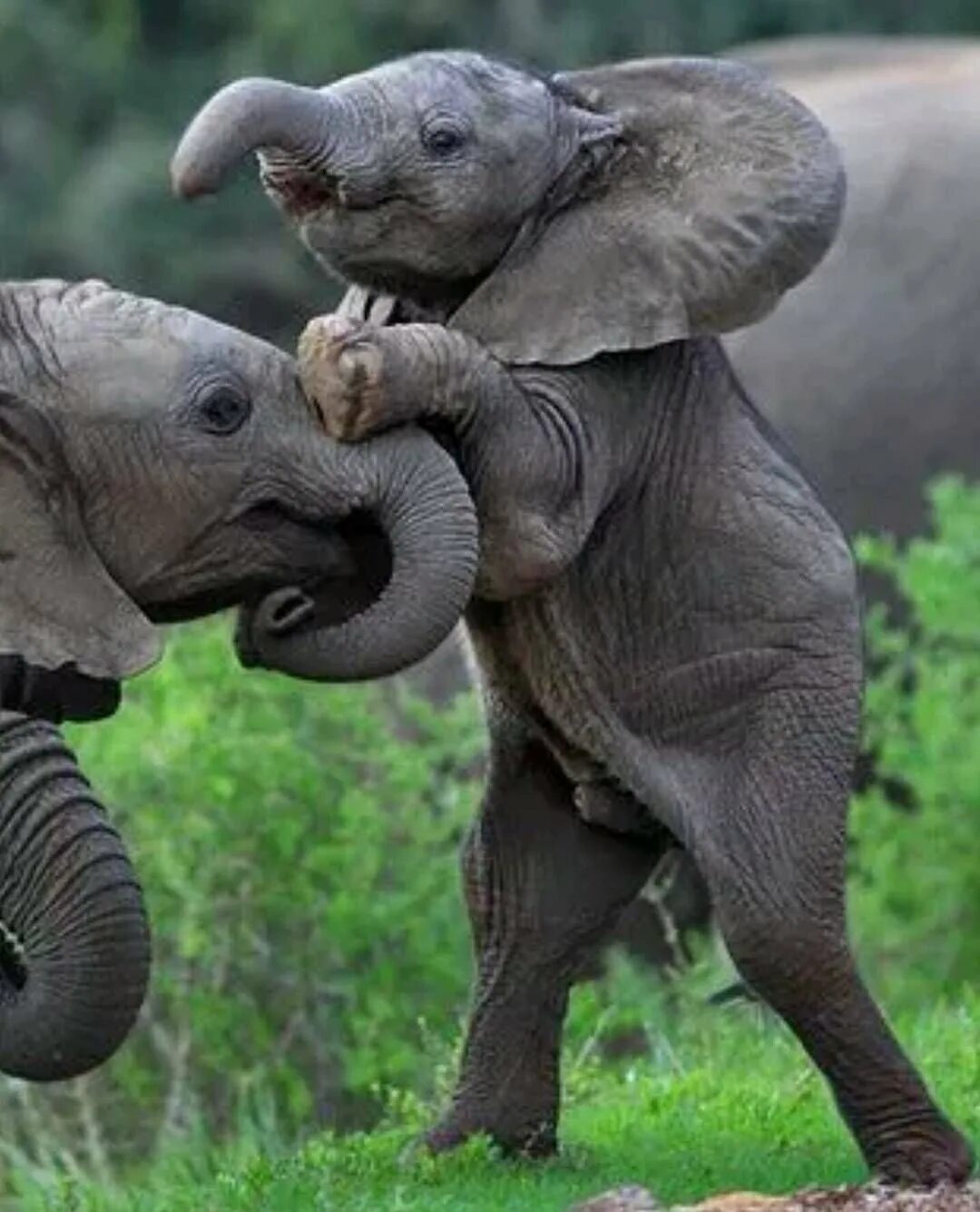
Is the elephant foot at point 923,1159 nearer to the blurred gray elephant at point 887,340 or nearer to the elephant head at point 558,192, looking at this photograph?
the elephant head at point 558,192

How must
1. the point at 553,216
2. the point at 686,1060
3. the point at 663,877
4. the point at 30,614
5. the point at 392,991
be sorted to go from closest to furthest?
the point at 30,614, the point at 553,216, the point at 686,1060, the point at 392,991, the point at 663,877

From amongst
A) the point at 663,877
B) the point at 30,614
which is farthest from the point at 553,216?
the point at 663,877

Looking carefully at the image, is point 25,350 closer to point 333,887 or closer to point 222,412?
point 222,412

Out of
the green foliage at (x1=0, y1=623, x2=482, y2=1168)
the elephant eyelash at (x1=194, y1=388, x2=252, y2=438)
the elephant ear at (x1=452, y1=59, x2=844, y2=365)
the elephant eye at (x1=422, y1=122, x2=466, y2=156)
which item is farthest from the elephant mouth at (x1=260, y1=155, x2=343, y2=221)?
the green foliage at (x1=0, y1=623, x2=482, y2=1168)

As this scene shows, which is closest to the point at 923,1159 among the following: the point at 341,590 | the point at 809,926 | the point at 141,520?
the point at 809,926

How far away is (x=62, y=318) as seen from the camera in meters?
8.80

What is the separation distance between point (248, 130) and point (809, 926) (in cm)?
166

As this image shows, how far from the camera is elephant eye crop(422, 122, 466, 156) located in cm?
908

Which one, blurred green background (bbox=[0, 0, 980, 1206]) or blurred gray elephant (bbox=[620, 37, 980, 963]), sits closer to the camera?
blurred green background (bbox=[0, 0, 980, 1206])

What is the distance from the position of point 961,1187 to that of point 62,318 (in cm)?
204

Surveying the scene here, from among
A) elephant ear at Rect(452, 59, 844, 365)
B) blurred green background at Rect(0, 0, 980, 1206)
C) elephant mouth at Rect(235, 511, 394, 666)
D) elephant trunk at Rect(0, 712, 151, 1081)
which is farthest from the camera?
blurred green background at Rect(0, 0, 980, 1206)

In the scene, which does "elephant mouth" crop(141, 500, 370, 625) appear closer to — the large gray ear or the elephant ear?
the large gray ear

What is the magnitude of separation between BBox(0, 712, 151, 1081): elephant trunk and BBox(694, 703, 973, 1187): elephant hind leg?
1141 mm

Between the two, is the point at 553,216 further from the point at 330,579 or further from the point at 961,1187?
the point at 961,1187
